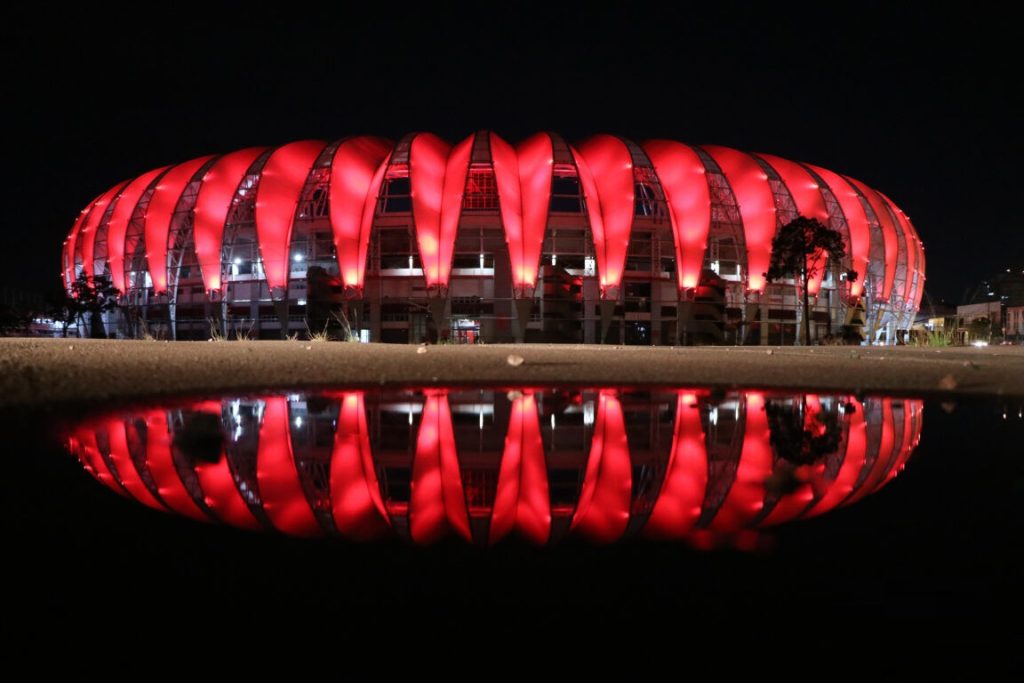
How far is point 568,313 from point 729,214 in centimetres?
1212

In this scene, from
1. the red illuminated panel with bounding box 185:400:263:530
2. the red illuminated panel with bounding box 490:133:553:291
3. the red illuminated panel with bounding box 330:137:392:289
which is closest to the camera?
the red illuminated panel with bounding box 185:400:263:530

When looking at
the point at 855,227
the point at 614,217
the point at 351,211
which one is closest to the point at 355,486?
the point at 614,217

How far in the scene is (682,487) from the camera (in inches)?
165

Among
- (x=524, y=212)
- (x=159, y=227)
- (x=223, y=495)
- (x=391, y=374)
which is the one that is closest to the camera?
(x=223, y=495)

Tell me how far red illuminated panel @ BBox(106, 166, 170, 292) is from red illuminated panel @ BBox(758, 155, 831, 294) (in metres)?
42.8

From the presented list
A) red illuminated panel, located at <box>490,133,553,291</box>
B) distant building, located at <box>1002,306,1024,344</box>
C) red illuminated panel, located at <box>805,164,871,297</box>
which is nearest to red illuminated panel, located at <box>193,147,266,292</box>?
red illuminated panel, located at <box>490,133,553,291</box>

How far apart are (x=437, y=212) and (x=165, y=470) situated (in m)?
30.6

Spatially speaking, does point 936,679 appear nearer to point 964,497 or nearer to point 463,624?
point 463,624

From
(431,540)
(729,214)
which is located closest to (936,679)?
(431,540)

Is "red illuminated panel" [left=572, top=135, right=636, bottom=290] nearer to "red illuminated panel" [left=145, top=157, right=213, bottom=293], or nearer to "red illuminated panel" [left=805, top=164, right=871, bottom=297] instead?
"red illuminated panel" [left=805, top=164, right=871, bottom=297]

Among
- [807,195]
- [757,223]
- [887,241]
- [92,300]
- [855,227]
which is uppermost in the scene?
[807,195]

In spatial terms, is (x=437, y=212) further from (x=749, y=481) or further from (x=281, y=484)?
(x=749, y=481)

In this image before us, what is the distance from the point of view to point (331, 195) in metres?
34.7

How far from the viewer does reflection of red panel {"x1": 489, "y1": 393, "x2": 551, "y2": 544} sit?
327 cm
